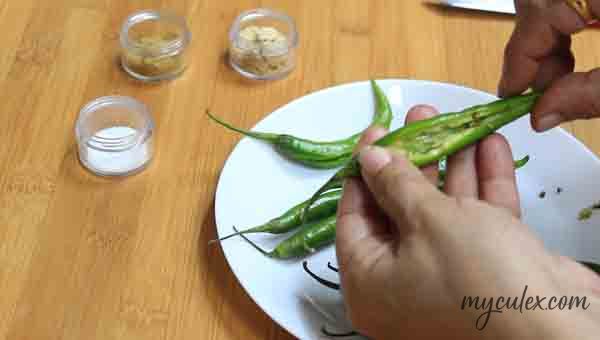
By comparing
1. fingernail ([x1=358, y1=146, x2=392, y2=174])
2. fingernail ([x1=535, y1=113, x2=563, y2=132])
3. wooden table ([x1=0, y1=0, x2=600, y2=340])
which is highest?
fingernail ([x1=535, y1=113, x2=563, y2=132])

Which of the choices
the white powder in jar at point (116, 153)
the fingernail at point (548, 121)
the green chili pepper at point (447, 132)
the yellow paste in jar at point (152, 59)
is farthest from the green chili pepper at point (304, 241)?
the yellow paste in jar at point (152, 59)

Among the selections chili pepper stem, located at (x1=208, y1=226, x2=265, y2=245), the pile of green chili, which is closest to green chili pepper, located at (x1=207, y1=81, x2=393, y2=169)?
the pile of green chili

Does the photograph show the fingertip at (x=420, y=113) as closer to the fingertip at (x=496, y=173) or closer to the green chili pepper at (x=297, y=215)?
the fingertip at (x=496, y=173)

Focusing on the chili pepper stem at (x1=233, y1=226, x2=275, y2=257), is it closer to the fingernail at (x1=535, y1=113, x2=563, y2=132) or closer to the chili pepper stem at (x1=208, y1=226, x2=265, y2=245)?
the chili pepper stem at (x1=208, y1=226, x2=265, y2=245)

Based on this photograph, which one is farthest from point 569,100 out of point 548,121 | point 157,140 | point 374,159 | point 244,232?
point 157,140

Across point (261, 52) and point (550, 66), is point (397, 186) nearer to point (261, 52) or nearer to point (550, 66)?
point (550, 66)

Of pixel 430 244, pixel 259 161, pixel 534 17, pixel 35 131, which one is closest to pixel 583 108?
pixel 534 17
